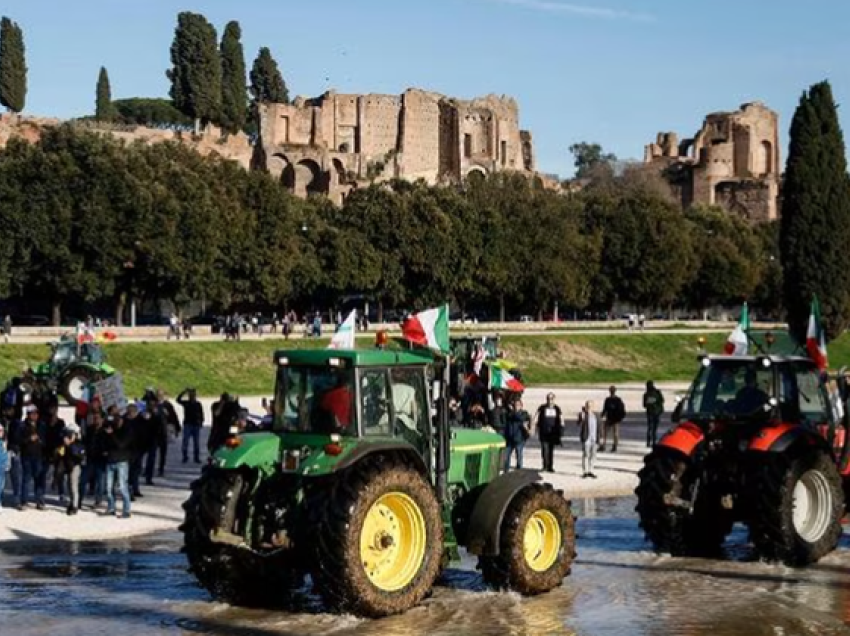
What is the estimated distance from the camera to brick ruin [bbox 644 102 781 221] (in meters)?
161

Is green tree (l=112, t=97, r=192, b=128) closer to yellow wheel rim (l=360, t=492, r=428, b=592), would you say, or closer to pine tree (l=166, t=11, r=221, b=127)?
pine tree (l=166, t=11, r=221, b=127)

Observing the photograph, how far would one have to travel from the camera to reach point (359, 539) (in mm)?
14680

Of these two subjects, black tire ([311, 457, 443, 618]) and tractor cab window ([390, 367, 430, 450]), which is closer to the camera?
black tire ([311, 457, 443, 618])

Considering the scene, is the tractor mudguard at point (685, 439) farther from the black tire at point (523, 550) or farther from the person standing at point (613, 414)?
the person standing at point (613, 414)

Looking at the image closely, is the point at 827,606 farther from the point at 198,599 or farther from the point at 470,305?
the point at 470,305

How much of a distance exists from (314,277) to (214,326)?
11.5 m

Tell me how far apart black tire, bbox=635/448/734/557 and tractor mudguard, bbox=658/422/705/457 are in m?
0.09

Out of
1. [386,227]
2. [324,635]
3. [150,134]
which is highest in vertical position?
[150,134]

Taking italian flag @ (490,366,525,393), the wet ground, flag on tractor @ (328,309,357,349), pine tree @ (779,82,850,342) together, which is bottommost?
the wet ground

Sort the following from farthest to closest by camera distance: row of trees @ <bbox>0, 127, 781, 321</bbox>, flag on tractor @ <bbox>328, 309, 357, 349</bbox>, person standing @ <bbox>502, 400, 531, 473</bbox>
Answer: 1. row of trees @ <bbox>0, 127, 781, 321</bbox>
2. person standing @ <bbox>502, 400, 531, 473</bbox>
3. flag on tractor @ <bbox>328, 309, 357, 349</bbox>

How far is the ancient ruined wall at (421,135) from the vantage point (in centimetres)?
14212

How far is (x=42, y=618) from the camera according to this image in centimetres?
1523

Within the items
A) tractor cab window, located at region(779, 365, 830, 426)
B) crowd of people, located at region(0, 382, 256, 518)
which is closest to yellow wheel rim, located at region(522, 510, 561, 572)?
tractor cab window, located at region(779, 365, 830, 426)

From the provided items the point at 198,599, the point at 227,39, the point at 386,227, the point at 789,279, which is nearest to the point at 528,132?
the point at 227,39
